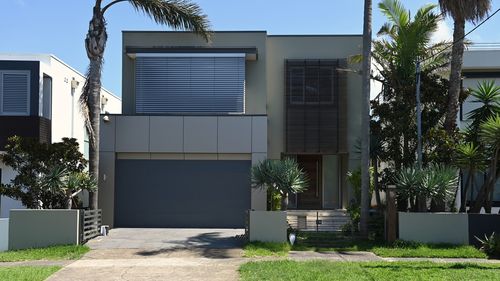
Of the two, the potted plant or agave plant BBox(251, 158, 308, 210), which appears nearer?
the potted plant

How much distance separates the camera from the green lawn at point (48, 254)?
1440 centimetres

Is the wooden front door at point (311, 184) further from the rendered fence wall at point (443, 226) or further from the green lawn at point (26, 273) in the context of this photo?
the green lawn at point (26, 273)

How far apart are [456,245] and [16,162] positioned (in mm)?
12557

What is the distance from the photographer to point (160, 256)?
14.5 meters

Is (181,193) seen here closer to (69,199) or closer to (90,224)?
(90,224)

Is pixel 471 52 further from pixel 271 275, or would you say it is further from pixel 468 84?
pixel 271 275

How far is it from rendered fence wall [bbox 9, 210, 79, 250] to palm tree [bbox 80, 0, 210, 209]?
2264mm

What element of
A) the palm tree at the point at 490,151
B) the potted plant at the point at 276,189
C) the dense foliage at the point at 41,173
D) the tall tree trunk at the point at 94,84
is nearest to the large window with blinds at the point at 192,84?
the tall tree trunk at the point at 94,84

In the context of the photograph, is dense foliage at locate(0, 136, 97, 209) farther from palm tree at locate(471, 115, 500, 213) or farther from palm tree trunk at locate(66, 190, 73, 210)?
palm tree at locate(471, 115, 500, 213)

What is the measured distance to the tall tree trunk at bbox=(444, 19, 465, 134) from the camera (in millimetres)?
17547

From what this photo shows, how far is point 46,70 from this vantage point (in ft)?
69.8

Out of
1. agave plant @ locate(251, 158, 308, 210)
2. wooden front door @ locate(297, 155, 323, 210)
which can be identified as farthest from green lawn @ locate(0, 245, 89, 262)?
wooden front door @ locate(297, 155, 323, 210)

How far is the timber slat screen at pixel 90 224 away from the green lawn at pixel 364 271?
5.86 metres

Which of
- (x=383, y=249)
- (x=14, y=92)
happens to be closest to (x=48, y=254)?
(x=14, y=92)
